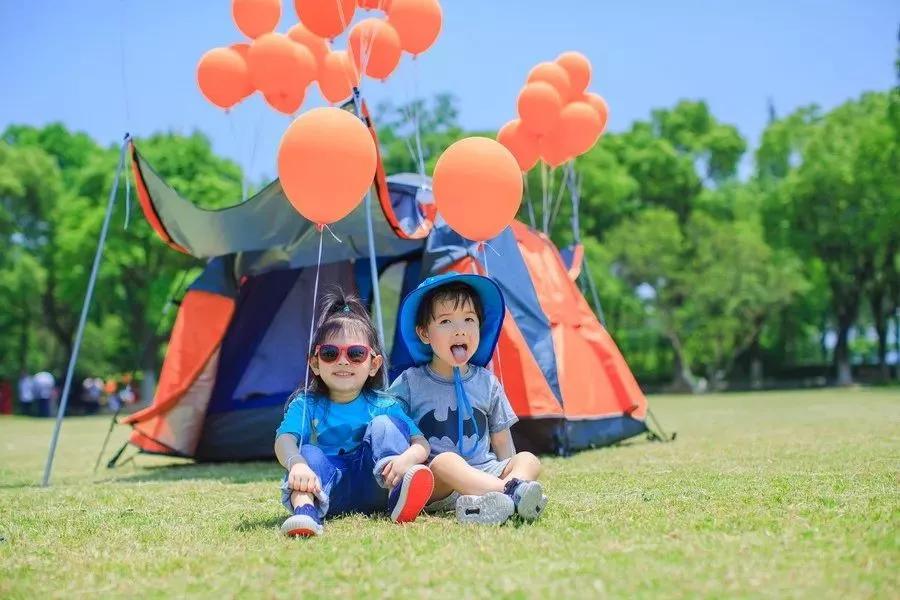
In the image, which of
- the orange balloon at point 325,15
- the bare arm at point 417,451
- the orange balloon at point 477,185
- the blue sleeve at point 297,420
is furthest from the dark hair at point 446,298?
the orange balloon at point 325,15

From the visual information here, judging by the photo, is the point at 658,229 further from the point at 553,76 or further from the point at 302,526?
the point at 302,526

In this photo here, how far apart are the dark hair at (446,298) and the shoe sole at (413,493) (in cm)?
90

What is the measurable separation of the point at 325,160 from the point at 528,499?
91.0 inches

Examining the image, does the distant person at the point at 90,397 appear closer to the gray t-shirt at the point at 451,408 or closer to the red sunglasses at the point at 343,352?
the gray t-shirt at the point at 451,408

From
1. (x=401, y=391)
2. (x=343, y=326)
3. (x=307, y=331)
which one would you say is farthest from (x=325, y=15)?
(x=401, y=391)

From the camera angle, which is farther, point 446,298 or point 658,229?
point 658,229

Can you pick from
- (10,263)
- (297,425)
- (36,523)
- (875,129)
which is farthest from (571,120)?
(10,263)

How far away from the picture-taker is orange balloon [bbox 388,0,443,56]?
738cm

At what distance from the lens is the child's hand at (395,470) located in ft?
12.2

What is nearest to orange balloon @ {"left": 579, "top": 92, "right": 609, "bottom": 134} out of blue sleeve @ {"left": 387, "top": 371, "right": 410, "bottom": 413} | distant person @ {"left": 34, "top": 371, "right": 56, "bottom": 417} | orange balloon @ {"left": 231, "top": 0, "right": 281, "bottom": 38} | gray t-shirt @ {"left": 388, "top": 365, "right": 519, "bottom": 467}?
orange balloon @ {"left": 231, "top": 0, "right": 281, "bottom": 38}

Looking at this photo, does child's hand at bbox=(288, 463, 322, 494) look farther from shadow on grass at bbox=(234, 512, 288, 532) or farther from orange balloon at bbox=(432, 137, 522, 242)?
orange balloon at bbox=(432, 137, 522, 242)

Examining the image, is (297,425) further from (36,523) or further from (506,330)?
(506,330)

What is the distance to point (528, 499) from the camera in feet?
11.7

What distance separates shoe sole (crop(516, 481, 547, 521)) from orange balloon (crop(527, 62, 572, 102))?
5.11 m
